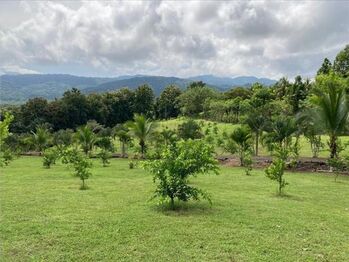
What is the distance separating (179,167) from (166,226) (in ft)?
6.27

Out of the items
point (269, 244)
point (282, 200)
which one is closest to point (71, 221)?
point (269, 244)

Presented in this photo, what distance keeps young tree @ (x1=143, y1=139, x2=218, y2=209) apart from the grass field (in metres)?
0.46

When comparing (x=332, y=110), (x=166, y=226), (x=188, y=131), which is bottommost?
(x=166, y=226)

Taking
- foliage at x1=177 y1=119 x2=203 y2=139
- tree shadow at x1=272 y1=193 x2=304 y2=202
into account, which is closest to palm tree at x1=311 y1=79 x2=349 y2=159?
tree shadow at x1=272 y1=193 x2=304 y2=202

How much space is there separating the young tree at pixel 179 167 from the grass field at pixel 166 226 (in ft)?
1.51

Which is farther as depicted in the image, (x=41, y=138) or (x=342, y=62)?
(x=342, y=62)

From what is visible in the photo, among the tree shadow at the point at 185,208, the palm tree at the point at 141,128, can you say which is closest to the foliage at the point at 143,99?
the palm tree at the point at 141,128

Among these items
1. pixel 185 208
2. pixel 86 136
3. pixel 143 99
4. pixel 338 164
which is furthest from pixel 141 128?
pixel 143 99

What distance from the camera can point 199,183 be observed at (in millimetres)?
16406

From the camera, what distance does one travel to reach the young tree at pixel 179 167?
10422mm

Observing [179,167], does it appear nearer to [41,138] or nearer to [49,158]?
[49,158]

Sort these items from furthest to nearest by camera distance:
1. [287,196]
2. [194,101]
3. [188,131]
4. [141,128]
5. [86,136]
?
[194,101]
[188,131]
[86,136]
[141,128]
[287,196]

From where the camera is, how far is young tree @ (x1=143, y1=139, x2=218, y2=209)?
1042cm

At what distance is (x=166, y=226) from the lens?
Answer: 8922 mm
